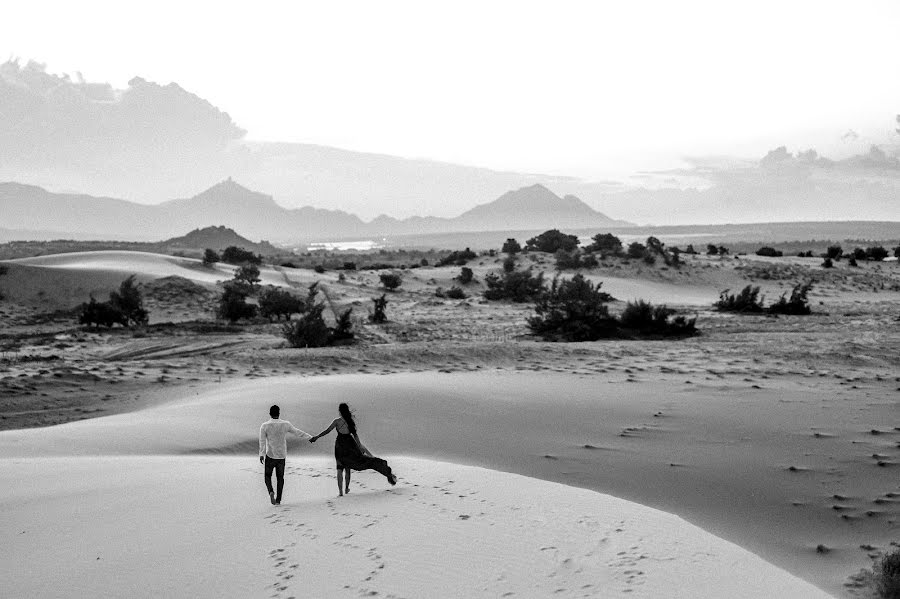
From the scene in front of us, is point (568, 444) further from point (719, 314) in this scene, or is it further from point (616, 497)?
point (719, 314)

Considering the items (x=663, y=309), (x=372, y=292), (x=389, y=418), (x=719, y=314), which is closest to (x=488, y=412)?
(x=389, y=418)

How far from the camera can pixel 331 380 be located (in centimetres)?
1416

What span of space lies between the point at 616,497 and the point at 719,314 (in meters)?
19.2

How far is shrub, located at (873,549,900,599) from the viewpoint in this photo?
5730 millimetres

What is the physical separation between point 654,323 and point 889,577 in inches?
613

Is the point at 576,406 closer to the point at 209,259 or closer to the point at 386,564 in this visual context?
the point at 386,564

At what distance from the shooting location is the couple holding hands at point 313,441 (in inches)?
296

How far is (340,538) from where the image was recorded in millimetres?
6441

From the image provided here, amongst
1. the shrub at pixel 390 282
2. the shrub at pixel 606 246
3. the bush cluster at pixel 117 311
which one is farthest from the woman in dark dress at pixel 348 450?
the shrub at pixel 606 246

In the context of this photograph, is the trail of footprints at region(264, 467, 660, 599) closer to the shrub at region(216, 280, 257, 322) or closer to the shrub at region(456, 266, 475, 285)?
the shrub at region(216, 280, 257, 322)

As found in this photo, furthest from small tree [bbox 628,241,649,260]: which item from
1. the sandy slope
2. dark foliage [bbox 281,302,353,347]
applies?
the sandy slope

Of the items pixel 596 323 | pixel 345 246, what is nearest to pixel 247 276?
pixel 596 323

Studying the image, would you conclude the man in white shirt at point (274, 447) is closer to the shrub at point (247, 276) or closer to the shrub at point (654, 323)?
the shrub at point (654, 323)

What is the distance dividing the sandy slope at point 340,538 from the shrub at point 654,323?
12830mm
